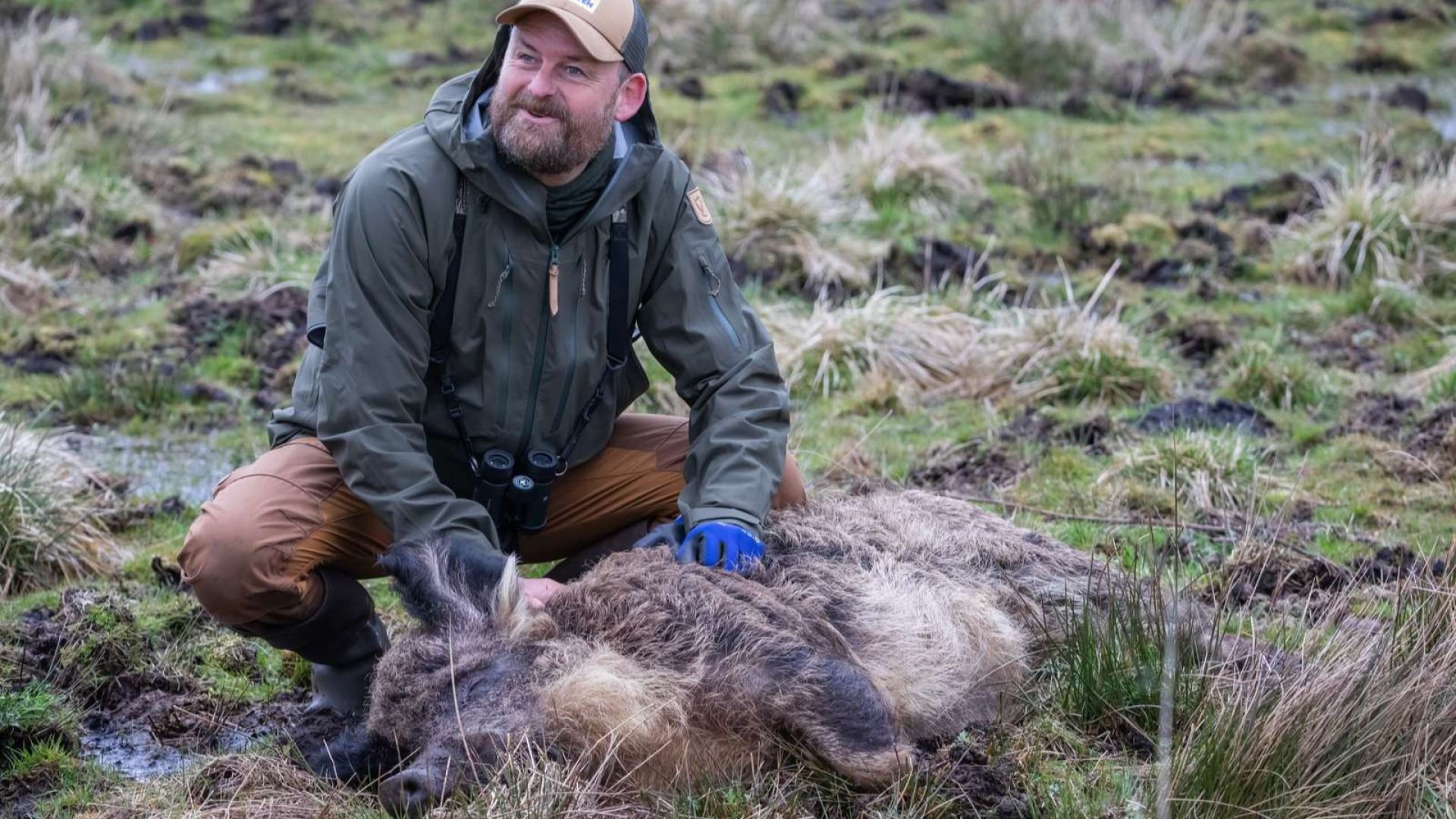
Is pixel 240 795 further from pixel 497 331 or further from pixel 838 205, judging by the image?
pixel 838 205

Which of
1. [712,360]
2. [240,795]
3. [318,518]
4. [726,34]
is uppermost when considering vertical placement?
[712,360]

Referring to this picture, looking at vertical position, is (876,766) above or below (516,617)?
below

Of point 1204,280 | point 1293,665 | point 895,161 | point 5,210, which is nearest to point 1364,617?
point 1293,665

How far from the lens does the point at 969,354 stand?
826 cm

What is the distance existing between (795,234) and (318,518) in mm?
5758

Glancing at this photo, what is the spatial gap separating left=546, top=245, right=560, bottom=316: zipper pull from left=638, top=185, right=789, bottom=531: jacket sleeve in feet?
1.19

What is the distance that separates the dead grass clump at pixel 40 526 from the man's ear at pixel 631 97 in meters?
2.74

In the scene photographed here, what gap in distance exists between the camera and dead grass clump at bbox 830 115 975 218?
10.9 m

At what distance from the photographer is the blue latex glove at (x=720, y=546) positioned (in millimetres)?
4164

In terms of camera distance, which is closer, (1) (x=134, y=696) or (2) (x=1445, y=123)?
(1) (x=134, y=696)

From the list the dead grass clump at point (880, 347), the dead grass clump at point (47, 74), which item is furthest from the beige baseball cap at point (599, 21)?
the dead grass clump at point (47, 74)

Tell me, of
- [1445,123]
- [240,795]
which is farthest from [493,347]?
[1445,123]

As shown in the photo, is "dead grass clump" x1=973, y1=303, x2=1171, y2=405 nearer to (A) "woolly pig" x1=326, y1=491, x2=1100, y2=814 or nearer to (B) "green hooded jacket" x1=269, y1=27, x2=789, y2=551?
(B) "green hooded jacket" x1=269, y1=27, x2=789, y2=551

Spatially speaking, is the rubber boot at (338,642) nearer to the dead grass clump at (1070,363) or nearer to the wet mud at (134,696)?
the wet mud at (134,696)
